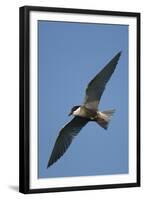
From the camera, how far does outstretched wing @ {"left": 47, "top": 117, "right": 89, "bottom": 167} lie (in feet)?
9.47

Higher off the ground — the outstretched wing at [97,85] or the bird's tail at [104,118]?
the outstretched wing at [97,85]

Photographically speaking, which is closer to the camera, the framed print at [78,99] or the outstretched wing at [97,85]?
the framed print at [78,99]

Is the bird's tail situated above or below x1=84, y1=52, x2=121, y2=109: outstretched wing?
below

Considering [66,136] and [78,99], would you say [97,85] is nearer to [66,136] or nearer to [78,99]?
[78,99]

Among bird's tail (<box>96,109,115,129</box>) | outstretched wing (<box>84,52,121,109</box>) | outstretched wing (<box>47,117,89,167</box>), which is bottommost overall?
outstretched wing (<box>47,117,89,167</box>)

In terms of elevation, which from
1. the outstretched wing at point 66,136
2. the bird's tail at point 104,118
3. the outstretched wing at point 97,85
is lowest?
the outstretched wing at point 66,136

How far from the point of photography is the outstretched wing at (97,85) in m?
2.95

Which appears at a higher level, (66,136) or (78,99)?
(78,99)

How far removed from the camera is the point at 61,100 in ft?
9.53

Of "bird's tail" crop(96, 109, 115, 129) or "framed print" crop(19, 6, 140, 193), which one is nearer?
"framed print" crop(19, 6, 140, 193)

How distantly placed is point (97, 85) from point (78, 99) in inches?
3.9

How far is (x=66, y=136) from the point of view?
115 inches

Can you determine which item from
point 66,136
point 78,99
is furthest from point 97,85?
point 66,136

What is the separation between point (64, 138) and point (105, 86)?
27 centimetres
